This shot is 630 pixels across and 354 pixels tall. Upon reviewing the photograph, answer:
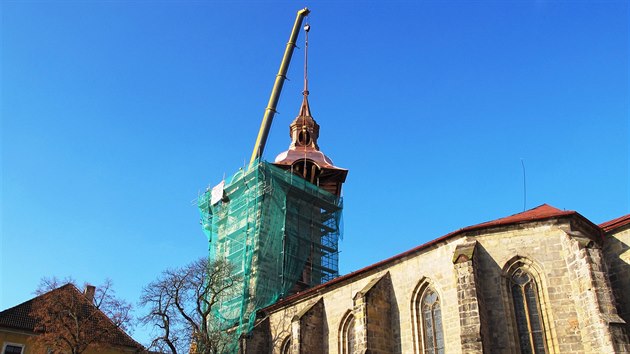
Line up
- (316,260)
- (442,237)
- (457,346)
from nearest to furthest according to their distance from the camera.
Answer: (457,346), (442,237), (316,260)

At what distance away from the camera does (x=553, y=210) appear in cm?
1905

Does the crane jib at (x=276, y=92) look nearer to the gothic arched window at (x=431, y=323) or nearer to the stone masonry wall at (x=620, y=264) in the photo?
the gothic arched window at (x=431, y=323)

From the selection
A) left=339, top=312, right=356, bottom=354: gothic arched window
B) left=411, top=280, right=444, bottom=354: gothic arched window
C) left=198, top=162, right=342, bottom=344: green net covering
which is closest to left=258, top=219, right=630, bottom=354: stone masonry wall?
left=411, top=280, right=444, bottom=354: gothic arched window

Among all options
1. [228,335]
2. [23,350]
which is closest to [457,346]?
[228,335]

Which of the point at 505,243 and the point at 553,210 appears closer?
the point at 505,243

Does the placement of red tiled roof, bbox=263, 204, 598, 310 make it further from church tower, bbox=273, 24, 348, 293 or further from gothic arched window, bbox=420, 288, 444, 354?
church tower, bbox=273, 24, 348, 293

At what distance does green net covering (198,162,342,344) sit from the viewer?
28531mm

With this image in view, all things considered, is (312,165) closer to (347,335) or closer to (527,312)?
(347,335)

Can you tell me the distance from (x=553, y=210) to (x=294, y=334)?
36.4 feet

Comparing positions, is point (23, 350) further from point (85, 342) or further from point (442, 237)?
point (442, 237)

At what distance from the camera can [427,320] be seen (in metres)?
18.8

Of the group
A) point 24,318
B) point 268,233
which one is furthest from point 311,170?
point 24,318

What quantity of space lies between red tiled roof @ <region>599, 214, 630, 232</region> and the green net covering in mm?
15926

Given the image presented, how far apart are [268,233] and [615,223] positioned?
1767 centimetres
